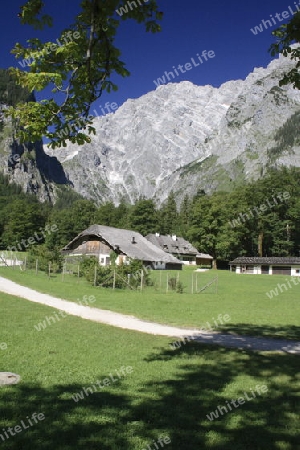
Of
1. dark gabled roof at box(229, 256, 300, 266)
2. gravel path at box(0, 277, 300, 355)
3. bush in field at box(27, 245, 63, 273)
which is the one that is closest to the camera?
gravel path at box(0, 277, 300, 355)

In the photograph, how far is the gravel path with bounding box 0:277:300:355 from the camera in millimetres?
11370

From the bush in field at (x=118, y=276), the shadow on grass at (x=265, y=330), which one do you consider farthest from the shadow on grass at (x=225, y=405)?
the bush in field at (x=118, y=276)

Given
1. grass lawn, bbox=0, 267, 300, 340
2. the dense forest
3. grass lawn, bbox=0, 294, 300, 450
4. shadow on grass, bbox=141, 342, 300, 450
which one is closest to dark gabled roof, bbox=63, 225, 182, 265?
the dense forest

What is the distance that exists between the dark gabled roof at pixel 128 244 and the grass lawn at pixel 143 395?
44.5 m

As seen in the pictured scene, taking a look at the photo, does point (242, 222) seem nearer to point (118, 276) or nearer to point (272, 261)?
point (272, 261)

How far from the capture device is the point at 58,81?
5.49 meters

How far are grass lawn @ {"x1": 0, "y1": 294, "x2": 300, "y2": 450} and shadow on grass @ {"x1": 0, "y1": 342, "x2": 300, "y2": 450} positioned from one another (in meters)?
0.01

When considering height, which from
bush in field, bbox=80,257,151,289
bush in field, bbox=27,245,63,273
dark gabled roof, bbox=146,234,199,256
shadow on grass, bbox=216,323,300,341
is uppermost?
dark gabled roof, bbox=146,234,199,256

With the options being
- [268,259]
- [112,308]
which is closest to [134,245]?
[268,259]

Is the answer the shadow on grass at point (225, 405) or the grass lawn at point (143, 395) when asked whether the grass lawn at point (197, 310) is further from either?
the shadow on grass at point (225, 405)

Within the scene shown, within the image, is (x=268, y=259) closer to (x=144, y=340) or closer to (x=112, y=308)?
(x=112, y=308)

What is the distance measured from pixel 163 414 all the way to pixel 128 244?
53426 millimetres

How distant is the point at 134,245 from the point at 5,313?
45743mm

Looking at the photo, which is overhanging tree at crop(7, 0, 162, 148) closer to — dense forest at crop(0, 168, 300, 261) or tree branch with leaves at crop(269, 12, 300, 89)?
tree branch with leaves at crop(269, 12, 300, 89)
